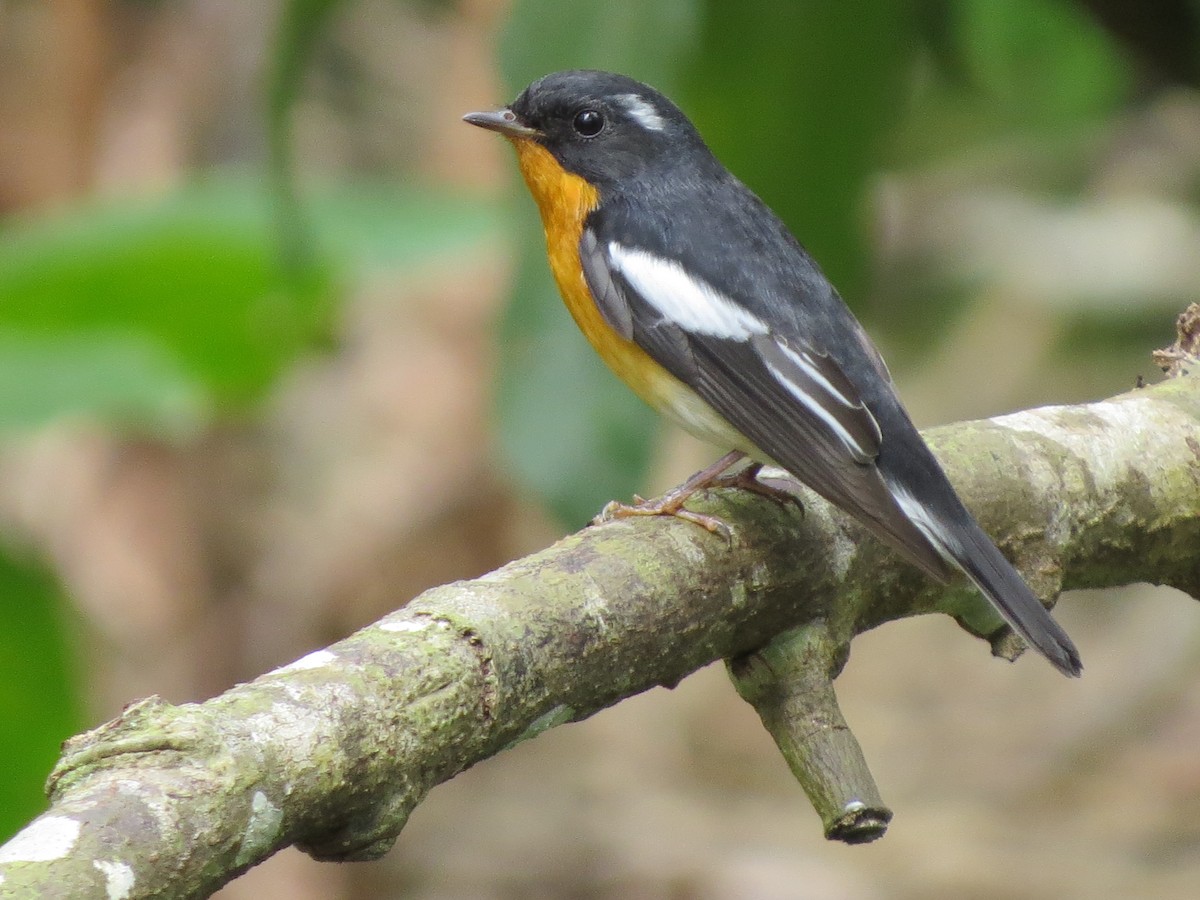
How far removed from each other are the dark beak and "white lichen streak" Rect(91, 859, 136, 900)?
7.92 ft

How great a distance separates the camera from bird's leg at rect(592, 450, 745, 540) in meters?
2.60

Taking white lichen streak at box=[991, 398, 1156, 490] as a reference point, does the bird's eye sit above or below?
above

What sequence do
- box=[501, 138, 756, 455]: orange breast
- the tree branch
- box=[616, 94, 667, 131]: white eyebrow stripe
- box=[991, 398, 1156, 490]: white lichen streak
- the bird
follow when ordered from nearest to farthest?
the tree branch < the bird < box=[991, 398, 1156, 490]: white lichen streak < box=[501, 138, 756, 455]: orange breast < box=[616, 94, 667, 131]: white eyebrow stripe

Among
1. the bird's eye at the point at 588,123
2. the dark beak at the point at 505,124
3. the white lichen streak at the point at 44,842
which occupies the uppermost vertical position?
the dark beak at the point at 505,124

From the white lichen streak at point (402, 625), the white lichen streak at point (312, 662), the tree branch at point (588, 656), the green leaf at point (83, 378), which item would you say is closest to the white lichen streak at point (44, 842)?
the tree branch at point (588, 656)

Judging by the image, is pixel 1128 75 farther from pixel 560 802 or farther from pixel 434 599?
pixel 560 802

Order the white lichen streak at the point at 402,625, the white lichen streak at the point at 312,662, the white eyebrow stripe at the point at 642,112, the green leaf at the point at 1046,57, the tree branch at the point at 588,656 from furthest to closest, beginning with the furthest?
the green leaf at the point at 1046,57 → the white eyebrow stripe at the point at 642,112 → the white lichen streak at the point at 402,625 → the white lichen streak at the point at 312,662 → the tree branch at the point at 588,656

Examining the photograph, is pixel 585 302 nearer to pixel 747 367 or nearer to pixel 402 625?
pixel 747 367

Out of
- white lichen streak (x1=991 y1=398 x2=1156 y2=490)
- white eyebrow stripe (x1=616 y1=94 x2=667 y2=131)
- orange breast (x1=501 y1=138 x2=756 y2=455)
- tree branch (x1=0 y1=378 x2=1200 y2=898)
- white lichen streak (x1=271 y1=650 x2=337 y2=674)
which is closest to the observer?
tree branch (x1=0 y1=378 x2=1200 y2=898)

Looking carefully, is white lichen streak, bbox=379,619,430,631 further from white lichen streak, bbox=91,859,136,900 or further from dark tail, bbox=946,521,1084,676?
dark tail, bbox=946,521,1084,676

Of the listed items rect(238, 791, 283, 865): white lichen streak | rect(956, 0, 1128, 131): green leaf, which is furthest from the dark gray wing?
rect(238, 791, 283, 865): white lichen streak

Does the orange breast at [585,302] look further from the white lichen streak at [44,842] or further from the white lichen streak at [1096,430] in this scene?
the white lichen streak at [44,842]

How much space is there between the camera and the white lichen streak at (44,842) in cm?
151

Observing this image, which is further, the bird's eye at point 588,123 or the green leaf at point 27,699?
the green leaf at point 27,699
